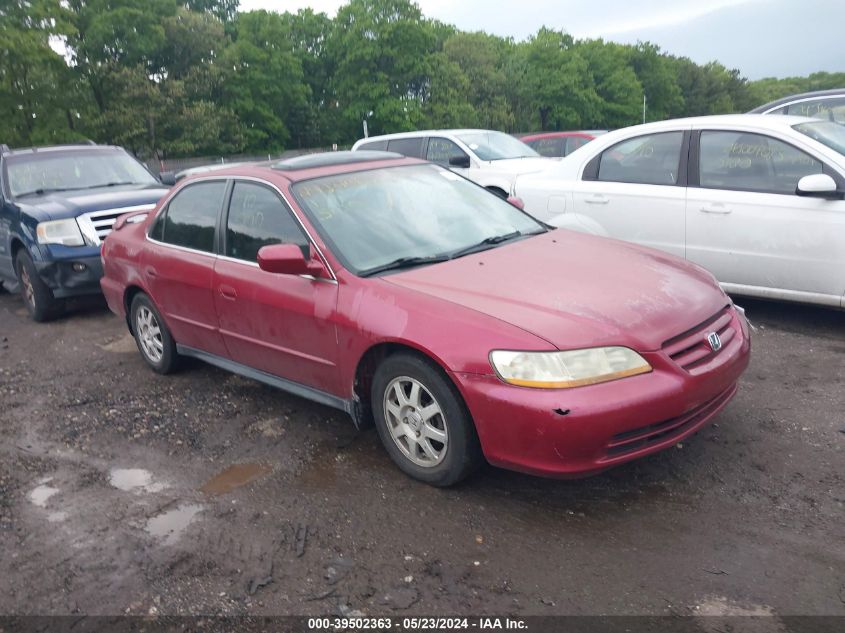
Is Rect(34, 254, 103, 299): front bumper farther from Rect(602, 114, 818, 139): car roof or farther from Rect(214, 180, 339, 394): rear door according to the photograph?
Rect(602, 114, 818, 139): car roof

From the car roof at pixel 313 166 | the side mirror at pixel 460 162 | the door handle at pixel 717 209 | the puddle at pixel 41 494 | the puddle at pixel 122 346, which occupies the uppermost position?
the car roof at pixel 313 166

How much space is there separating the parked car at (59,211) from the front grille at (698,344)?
609 cm

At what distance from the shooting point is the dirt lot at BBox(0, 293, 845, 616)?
3.02 metres

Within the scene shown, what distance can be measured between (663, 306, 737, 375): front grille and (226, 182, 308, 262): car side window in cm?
206

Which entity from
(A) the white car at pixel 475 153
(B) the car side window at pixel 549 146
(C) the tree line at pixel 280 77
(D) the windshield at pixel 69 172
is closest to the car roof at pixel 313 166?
(D) the windshield at pixel 69 172

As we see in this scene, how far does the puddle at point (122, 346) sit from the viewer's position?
22.1 ft

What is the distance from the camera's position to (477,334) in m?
3.46

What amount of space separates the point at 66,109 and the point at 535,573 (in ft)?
95.3

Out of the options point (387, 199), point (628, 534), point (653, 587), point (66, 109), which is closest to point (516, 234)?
point (387, 199)

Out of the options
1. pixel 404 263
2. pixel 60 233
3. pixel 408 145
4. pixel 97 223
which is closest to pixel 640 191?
pixel 404 263

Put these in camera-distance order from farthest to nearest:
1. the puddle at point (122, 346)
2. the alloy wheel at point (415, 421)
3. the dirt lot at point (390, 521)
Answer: the puddle at point (122, 346), the alloy wheel at point (415, 421), the dirt lot at point (390, 521)

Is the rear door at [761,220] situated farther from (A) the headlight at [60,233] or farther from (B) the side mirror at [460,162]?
(A) the headlight at [60,233]

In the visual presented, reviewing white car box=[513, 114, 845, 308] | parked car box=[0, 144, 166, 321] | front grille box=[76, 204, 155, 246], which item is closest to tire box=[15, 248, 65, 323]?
parked car box=[0, 144, 166, 321]

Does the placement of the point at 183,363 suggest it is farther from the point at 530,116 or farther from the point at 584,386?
the point at 530,116
